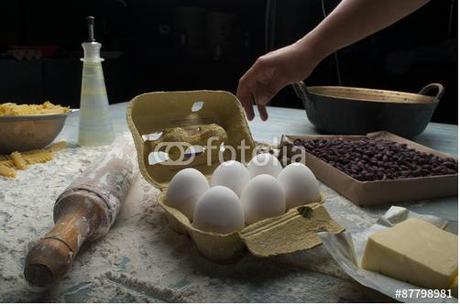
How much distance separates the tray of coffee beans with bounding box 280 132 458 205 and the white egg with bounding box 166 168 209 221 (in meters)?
0.34

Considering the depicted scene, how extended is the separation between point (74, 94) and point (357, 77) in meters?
1.69

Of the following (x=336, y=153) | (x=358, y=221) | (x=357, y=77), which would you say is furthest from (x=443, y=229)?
(x=357, y=77)

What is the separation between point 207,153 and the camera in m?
0.90

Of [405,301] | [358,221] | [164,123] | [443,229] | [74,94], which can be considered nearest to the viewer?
[405,301]

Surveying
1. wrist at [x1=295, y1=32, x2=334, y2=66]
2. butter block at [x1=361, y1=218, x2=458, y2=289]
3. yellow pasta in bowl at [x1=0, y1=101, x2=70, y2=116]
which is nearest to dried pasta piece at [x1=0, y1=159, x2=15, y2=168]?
yellow pasta in bowl at [x1=0, y1=101, x2=70, y2=116]

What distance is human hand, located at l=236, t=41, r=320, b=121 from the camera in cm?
99

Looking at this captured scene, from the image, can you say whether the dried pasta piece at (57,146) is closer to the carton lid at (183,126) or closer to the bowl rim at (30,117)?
the bowl rim at (30,117)

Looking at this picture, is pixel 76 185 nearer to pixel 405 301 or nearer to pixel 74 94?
pixel 405 301

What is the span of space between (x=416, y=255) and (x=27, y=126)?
Answer: 3.07 feet

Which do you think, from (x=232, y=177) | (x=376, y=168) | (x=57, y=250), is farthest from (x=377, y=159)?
(x=57, y=250)

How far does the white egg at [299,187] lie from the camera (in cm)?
68

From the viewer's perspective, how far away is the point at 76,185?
2.25 ft

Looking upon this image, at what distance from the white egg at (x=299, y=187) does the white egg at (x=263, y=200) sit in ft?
0.10

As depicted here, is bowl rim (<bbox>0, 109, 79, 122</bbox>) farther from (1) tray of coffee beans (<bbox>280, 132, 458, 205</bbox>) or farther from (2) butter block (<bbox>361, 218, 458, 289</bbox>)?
(2) butter block (<bbox>361, 218, 458, 289</bbox>)
